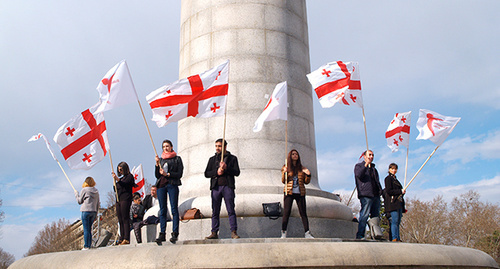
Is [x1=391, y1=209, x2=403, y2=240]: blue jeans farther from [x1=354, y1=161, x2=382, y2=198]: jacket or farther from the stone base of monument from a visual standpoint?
the stone base of monument

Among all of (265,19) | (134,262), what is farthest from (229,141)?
(134,262)

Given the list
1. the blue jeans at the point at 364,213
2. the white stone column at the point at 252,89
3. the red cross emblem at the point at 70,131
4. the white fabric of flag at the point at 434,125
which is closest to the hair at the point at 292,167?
the white stone column at the point at 252,89

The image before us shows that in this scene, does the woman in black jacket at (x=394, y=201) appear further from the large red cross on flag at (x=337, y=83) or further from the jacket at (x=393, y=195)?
the large red cross on flag at (x=337, y=83)

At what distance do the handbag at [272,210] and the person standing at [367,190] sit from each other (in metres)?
1.61

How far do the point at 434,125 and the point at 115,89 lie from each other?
713cm

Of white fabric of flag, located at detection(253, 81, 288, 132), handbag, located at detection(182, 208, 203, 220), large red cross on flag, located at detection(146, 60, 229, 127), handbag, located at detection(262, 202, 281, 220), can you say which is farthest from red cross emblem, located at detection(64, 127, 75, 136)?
handbag, located at detection(262, 202, 281, 220)

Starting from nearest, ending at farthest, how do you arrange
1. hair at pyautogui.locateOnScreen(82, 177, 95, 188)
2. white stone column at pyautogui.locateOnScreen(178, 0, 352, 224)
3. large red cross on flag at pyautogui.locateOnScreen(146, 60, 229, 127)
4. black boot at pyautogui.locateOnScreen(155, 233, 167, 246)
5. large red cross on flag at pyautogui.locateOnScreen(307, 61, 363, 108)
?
1. black boot at pyautogui.locateOnScreen(155, 233, 167, 246)
2. large red cross on flag at pyautogui.locateOnScreen(146, 60, 229, 127)
3. large red cross on flag at pyautogui.locateOnScreen(307, 61, 363, 108)
4. hair at pyautogui.locateOnScreen(82, 177, 95, 188)
5. white stone column at pyautogui.locateOnScreen(178, 0, 352, 224)

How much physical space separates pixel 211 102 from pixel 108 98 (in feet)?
6.20

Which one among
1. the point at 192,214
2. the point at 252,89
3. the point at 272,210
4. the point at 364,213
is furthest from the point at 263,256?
the point at 252,89

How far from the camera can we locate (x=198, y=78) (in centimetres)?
920

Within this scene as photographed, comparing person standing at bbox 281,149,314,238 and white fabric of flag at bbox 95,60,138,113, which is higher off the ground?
white fabric of flag at bbox 95,60,138,113

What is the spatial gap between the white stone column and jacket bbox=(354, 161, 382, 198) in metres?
0.81

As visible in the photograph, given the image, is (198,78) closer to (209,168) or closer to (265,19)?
(209,168)

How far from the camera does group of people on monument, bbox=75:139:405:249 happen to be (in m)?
8.34
